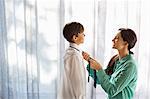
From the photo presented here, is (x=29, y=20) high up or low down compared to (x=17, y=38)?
up

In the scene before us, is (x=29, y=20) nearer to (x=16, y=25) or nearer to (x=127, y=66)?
(x=16, y=25)

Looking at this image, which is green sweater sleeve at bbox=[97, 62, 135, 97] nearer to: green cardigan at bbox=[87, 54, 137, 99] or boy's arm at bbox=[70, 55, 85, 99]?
green cardigan at bbox=[87, 54, 137, 99]

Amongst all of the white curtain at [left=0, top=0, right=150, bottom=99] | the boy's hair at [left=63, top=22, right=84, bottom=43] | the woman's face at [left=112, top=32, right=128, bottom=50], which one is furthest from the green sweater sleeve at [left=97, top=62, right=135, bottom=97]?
the white curtain at [left=0, top=0, right=150, bottom=99]

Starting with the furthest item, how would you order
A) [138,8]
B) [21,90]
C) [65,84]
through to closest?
1. [21,90]
2. [138,8]
3. [65,84]

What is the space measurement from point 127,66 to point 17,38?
4.00ft

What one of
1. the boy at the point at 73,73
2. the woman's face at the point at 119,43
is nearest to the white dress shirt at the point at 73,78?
the boy at the point at 73,73

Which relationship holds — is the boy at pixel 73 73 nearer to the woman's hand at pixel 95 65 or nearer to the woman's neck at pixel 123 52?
the woman's hand at pixel 95 65

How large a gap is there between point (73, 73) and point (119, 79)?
29 cm

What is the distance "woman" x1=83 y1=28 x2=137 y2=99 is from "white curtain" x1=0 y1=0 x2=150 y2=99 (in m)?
0.71

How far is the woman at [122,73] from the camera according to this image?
1.76 meters

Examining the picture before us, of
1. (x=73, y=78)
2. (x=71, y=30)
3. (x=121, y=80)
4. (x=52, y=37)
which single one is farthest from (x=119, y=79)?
(x=52, y=37)

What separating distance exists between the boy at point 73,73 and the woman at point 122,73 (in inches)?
5.3

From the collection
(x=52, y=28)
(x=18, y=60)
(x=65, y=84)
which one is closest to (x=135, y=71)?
(x=65, y=84)

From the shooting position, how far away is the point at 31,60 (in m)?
2.63
